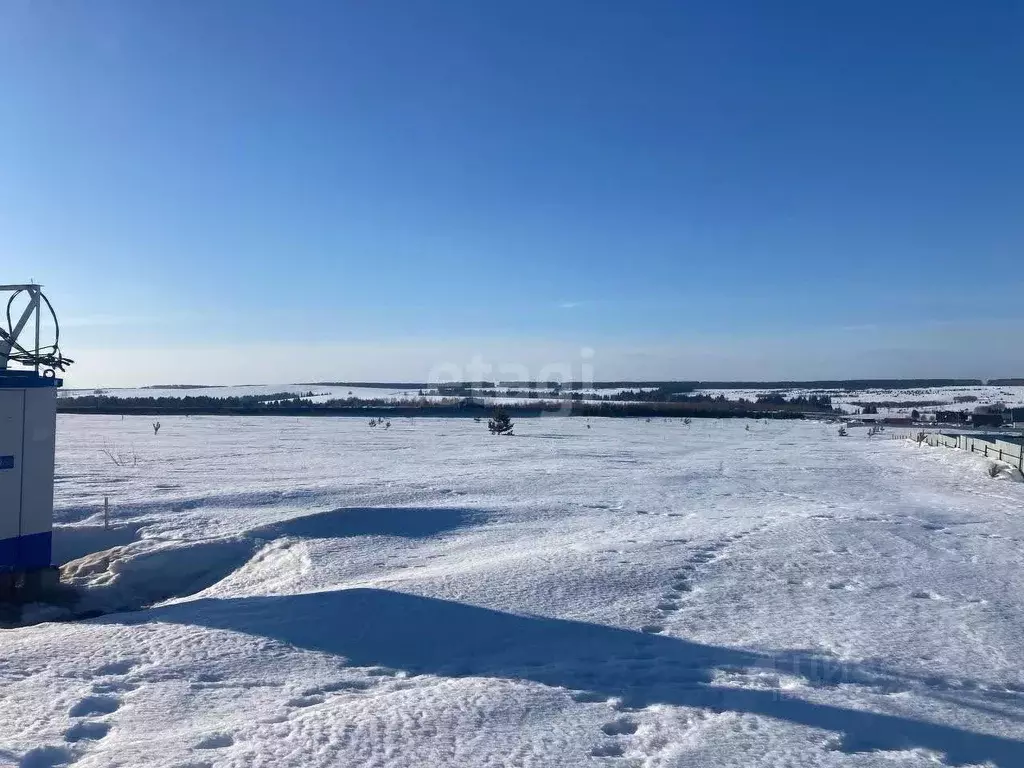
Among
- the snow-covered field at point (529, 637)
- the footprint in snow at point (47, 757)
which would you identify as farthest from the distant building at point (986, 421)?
the footprint in snow at point (47, 757)

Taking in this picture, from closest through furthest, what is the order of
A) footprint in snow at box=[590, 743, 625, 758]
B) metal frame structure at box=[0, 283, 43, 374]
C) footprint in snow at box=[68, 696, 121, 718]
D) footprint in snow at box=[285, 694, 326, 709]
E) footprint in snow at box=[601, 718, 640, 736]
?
footprint in snow at box=[590, 743, 625, 758], footprint in snow at box=[601, 718, 640, 736], footprint in snow at box=[68, 696, 121, 718], footprint in snow at box=[285, 694, 326, 709], metal frame structure at box=[0, 283, 43, 374]

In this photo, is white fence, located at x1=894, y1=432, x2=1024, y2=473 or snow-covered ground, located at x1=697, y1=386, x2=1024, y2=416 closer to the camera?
white fence, located at x1=894, y1=432, x2=1024, y2=473

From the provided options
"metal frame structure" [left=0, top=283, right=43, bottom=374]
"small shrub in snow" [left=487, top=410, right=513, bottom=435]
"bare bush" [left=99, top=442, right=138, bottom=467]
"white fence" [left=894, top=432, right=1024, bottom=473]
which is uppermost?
"metal frame structure" [left=0, top=283, right=43, bottom=374]

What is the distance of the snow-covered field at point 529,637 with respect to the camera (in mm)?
4848

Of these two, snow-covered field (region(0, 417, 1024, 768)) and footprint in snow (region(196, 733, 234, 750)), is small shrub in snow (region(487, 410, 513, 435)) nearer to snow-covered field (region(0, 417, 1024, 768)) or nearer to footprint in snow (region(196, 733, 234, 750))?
snow-covered field (region(0, 417, 1024, 768))

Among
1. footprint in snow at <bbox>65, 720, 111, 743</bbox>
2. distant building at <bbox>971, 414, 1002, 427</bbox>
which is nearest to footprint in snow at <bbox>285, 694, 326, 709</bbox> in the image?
footprint in snow at <bbox>65, 720, 111, 743</bbox>

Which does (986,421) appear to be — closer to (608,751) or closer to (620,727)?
(620,727)

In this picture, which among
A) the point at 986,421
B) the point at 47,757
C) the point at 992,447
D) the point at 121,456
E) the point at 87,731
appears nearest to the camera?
the point at 47,757

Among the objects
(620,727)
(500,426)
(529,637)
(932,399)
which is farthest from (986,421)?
(932,399)

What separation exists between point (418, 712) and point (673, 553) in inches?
228

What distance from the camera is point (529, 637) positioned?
274 inches

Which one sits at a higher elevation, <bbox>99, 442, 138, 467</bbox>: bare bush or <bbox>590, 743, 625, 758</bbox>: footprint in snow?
<bbox>590, 743, 625, 758</bbox>: footprint in snow

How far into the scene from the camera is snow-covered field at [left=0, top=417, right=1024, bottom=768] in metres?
4.85

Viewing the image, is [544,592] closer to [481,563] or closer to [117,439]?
[481,563]
